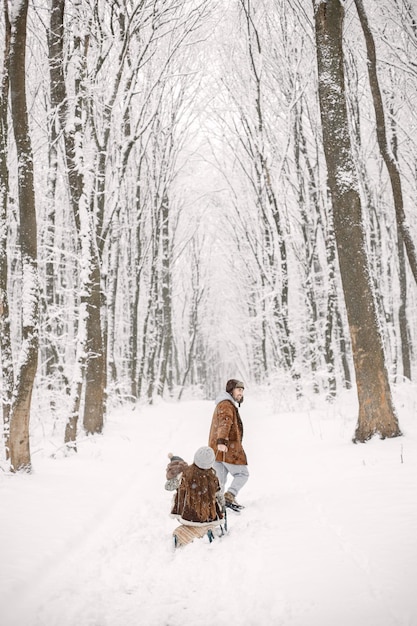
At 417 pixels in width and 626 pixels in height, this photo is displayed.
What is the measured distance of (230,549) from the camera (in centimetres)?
376

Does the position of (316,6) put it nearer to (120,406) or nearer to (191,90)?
(191,90)

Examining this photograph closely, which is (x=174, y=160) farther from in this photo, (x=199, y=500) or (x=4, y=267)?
(x=199, y=500)

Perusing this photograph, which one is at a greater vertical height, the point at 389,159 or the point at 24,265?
the point at 389,159

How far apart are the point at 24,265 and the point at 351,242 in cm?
515

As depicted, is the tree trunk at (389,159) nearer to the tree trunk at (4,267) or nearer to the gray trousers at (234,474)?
the gray trousers at (234,474)

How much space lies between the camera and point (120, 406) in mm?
15844

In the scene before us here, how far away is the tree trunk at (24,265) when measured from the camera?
5.66 meters

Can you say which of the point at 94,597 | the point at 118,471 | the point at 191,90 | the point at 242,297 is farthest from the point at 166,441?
the point at 242,297

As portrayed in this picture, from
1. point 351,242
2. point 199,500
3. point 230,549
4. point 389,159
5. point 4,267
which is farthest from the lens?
point 389,159

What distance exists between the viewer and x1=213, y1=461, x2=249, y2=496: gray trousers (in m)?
4.97

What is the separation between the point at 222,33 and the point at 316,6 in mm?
7797

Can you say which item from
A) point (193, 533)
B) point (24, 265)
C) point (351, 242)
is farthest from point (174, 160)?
point (193, 533)

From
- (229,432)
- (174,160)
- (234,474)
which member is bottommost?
(234,474)

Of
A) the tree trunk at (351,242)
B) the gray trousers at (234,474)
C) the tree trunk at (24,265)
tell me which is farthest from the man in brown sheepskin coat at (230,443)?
the tree trunk at (24,265)
